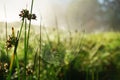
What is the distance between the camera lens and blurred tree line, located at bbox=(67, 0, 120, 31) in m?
31.9

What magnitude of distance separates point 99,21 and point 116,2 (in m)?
4.54

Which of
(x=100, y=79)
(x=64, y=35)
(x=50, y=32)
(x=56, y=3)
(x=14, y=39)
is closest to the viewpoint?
(x=14, y=39)

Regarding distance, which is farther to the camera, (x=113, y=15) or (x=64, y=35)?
(x=113, y=15)

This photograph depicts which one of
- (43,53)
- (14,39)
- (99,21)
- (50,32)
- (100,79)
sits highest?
(14,39)

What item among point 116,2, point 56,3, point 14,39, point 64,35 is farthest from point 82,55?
point 56,3

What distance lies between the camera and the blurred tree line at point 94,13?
3189 cm

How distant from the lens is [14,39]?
1.18m

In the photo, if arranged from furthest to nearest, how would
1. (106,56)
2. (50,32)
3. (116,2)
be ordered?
(116,2) < (50,32) < (106,56)

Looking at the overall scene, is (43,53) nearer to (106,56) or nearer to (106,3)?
(106,56)

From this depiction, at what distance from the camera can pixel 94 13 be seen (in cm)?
3628

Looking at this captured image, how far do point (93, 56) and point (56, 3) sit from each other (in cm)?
3421

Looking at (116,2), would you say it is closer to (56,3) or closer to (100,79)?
(56,3)

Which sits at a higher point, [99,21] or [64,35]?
[64,35]

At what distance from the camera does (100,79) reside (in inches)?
147
